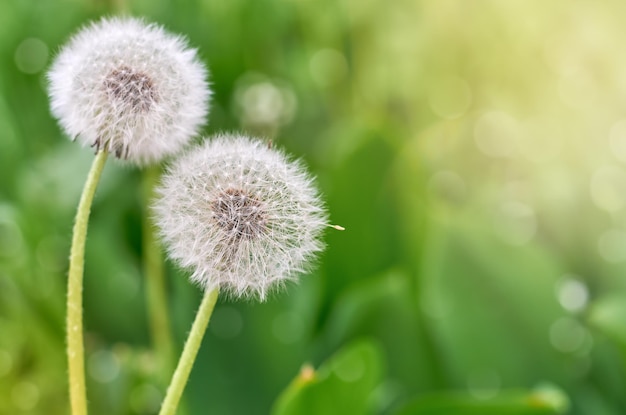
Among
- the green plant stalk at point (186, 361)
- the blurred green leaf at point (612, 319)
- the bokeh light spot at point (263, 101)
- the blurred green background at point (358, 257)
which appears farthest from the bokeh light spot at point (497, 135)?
the green plant stalk at point (186, 361)

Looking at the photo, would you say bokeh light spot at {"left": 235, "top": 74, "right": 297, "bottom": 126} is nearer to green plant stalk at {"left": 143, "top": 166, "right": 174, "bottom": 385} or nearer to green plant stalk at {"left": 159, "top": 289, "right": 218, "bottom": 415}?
green plant stalk at {"left": 143, "top": 166, "right": 174, "bottom": 385}

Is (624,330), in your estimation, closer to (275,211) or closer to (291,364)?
(291,364)

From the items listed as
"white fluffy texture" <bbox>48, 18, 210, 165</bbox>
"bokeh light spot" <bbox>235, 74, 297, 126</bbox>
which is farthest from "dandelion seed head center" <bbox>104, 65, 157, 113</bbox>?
"bokeh light spot" <bbox>235, 74, 297, 126</bbox>

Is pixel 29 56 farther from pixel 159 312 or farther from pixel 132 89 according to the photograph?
pixel 132 89

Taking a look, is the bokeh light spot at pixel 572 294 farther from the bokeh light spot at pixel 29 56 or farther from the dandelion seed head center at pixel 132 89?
the bokeh light spot at pixel 29 56

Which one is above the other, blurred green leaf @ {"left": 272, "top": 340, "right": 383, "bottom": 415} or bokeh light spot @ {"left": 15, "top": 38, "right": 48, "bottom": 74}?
bokeh light spot @ {"left": 15, "top": 38, "right": 48, "bottom": 74}

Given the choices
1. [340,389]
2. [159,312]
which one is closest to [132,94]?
[340,389]
